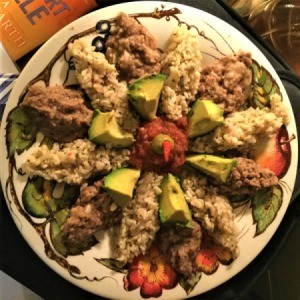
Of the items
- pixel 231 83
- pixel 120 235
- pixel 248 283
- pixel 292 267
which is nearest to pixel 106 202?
pixel 120 235

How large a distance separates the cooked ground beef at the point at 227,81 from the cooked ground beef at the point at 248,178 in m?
0.20

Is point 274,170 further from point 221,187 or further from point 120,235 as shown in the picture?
point 120,235

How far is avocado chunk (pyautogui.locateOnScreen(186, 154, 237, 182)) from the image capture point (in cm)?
149

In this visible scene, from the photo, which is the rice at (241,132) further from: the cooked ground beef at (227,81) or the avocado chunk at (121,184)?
the avocado chunk at (121,184)

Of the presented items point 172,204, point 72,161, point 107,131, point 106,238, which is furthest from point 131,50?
point 106,238

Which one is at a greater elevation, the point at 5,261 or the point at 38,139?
the point at 38,139

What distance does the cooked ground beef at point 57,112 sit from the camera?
1.41 metres

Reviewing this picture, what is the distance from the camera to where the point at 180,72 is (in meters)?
1.47

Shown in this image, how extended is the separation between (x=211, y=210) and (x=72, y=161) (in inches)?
19.0

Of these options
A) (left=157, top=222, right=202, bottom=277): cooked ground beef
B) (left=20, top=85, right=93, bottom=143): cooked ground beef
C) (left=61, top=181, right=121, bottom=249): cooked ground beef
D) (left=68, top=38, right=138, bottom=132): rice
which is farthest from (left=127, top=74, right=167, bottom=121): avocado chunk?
(left=157, top=222, right=202, bottom=277): cooked ground beef

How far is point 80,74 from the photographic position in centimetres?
145

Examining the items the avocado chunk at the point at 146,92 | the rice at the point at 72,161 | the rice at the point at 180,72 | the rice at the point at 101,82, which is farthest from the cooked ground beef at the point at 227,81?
the rice at the point at 72,161

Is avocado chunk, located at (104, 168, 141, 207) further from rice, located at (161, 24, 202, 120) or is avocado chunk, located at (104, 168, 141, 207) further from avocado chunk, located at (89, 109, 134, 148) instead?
rice, located at (161, 24, 202, 120)

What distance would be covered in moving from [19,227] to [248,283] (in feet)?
2.95
